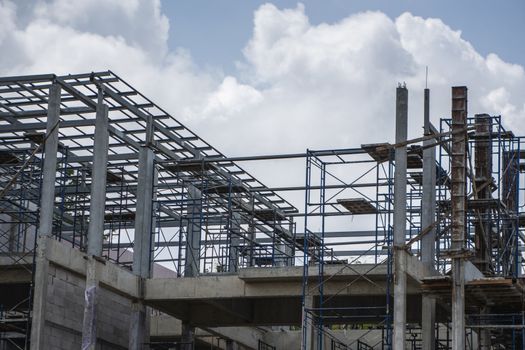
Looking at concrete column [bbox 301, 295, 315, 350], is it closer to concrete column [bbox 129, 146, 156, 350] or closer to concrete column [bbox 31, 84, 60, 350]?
concrete column [bbox 129, 146, 156, 350]

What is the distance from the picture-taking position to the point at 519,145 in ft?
121

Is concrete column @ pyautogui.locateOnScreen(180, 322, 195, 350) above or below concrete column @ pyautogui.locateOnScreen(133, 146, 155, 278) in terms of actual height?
below

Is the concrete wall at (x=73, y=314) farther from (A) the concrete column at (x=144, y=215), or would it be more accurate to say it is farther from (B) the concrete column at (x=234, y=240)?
(B) the concrete column at (x=234, y=240)

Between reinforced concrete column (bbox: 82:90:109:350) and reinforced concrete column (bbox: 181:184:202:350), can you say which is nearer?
reinforced concrete column (bbox: 82:90:109:350)

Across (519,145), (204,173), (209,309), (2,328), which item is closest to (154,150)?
(204,173)

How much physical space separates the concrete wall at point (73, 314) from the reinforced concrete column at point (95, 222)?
2.19ft

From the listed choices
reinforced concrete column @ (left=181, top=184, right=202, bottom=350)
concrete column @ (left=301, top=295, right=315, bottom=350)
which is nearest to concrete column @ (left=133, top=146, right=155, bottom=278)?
reinforced concrete column @ (left=181, top=184, right=202, bottom=350)

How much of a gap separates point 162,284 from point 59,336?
4.29 m

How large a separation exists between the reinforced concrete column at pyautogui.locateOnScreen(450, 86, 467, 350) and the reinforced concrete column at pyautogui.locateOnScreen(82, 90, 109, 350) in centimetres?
1032

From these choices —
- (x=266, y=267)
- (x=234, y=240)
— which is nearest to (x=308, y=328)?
(x=266, y=267)

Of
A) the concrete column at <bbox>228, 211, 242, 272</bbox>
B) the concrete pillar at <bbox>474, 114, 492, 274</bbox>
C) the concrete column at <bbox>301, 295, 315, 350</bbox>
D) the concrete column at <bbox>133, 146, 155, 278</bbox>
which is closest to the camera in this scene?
the concrete column at <bbox>301, 295, 315, 350</bbox>

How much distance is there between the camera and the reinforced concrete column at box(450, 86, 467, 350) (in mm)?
32719

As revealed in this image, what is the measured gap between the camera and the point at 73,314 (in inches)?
1410

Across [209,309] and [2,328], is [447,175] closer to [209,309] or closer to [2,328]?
[209,309]
